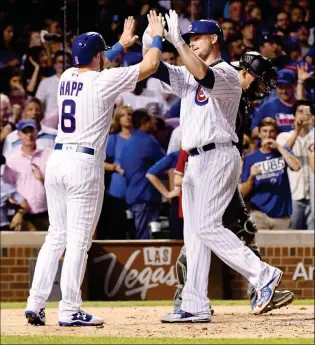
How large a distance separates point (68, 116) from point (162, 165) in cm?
486

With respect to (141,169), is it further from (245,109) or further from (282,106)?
(245,109)

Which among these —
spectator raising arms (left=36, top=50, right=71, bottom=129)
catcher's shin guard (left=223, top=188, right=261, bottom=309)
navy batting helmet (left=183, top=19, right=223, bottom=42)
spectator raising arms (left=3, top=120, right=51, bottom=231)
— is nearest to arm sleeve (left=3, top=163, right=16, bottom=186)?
spectator raising arms (left=3, top=120, right=51, bottom=231)

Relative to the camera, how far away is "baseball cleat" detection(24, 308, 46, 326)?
26.6 feet

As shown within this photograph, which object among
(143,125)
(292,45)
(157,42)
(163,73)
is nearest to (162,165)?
(143,125)

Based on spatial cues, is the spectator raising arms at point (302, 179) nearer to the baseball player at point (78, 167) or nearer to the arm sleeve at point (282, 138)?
the arm sleeve at point (282, 138)

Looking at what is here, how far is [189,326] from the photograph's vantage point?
813 cm

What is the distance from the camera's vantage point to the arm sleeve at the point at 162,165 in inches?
506

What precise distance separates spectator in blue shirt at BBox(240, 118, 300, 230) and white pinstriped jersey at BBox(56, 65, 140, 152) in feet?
16.6

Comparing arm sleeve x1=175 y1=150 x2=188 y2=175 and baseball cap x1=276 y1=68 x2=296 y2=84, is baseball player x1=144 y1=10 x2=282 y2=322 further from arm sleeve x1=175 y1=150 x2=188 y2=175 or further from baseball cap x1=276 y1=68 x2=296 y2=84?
baseball cap x1=276 y1=68 x2=296 y2=84

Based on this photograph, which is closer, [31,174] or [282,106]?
[31,174]

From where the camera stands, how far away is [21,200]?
12945 millimetres

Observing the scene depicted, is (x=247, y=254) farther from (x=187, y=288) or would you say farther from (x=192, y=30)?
(x=192, y=30)

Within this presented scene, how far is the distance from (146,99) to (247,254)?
5.29 meters

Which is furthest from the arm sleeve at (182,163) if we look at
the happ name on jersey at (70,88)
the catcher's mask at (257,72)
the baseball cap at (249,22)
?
the baseball cap at (249,22)
